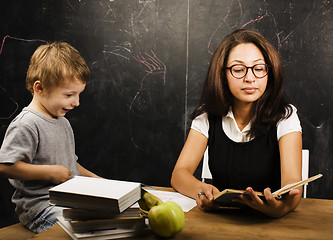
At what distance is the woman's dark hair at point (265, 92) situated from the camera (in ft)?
4.48

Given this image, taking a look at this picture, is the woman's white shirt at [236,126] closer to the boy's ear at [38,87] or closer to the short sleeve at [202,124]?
the short sleeve at [202,124]

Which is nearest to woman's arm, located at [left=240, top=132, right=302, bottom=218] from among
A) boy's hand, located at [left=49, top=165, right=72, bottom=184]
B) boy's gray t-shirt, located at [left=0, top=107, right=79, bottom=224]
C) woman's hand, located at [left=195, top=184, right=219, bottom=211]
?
woman's hand, located at [left=195, top=184, right=219, bottom=211]

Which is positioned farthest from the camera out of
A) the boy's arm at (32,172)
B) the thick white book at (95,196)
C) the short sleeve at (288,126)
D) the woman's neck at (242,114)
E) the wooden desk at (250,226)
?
the woman's neck at (242,114)

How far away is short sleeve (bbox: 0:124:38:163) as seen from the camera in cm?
125

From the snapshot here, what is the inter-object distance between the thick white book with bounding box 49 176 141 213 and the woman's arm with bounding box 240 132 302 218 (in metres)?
0.33

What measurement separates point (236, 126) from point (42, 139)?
2.65 ft

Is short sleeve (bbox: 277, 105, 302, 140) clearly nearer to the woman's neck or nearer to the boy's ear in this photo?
the woman's neck

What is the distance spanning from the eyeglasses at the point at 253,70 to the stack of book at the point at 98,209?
69cm

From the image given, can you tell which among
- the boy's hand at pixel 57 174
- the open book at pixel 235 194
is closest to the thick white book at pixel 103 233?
the open book at pixel 235 194

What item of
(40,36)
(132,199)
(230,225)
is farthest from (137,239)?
(40,36)

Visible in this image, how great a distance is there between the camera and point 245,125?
1503 mm

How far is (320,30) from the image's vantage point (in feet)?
9.11

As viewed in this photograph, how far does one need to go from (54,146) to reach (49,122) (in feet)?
0.34

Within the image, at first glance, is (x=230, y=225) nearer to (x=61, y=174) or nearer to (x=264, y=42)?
(x=61, y=174)
